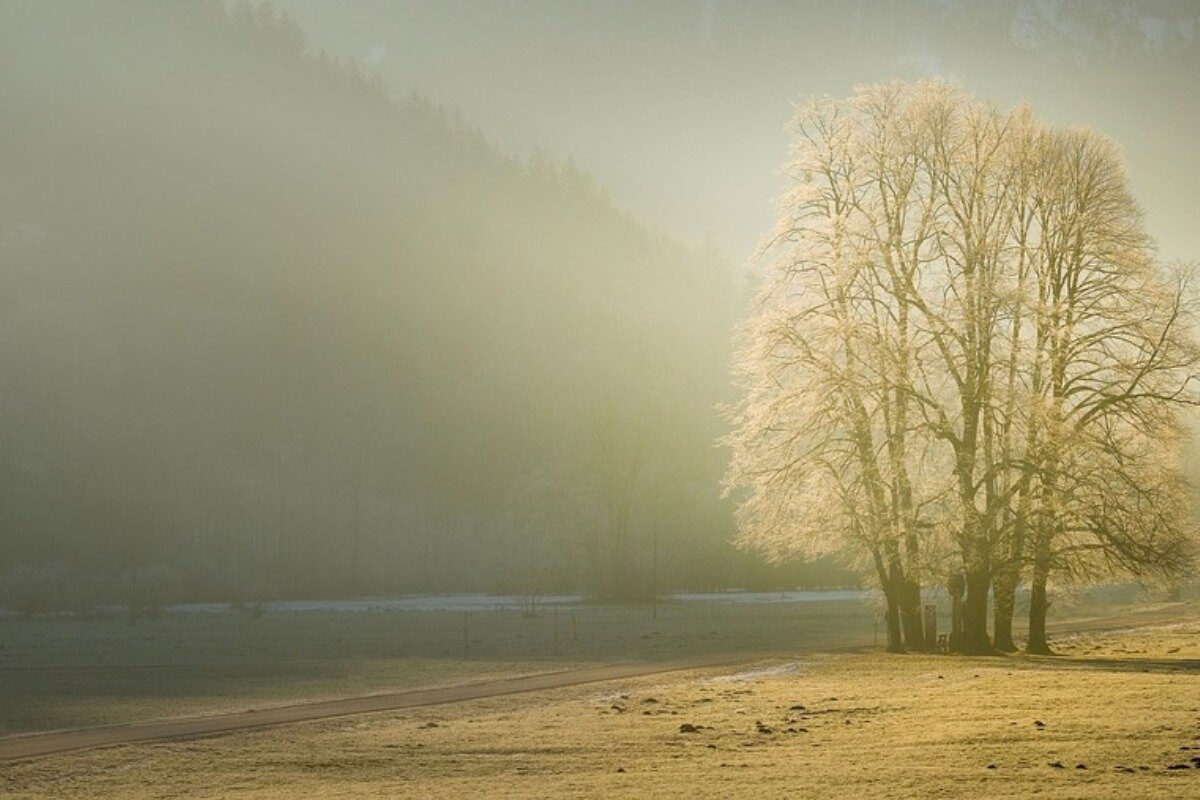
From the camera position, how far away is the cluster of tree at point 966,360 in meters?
37.1

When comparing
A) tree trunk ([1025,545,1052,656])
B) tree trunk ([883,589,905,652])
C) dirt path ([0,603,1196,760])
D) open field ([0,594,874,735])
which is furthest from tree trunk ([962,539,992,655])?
open field ([0,594,874,735])

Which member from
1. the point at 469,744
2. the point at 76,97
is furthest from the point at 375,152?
the point at 469,744

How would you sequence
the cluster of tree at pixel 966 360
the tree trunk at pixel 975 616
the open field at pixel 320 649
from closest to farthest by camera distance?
the open field at pixel 320 649, the cluster of tree at pixel 966 360, the tree trunk at pixel 975 616

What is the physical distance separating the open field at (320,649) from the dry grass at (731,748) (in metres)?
7.15

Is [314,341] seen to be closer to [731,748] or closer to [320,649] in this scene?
[320,649]

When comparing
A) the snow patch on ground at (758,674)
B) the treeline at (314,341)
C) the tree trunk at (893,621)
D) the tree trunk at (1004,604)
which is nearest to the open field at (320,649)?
the tree trunk at (893,621)

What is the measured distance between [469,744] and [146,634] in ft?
167

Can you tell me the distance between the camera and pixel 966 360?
38562 millimetres

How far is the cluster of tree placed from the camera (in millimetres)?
37094

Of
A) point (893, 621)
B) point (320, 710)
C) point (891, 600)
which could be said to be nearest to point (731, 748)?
point (320, 710)

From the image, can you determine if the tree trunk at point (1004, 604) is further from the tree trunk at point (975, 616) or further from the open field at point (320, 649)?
the open field at point (320, 649)

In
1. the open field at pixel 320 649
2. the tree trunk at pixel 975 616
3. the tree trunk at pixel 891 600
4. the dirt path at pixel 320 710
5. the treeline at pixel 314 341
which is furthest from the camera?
the treeline at pixel 314 341

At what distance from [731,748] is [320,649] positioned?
3664 centimetres

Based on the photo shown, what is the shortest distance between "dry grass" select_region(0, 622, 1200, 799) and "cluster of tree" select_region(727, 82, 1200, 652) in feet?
21.2
